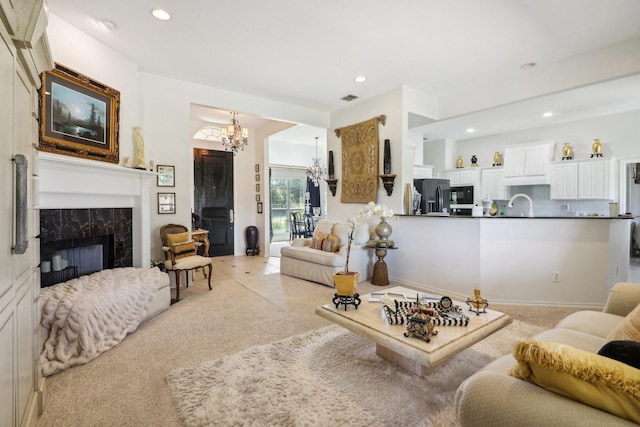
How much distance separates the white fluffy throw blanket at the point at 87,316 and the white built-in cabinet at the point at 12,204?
0.70 meters

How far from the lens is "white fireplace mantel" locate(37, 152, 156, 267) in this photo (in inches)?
112

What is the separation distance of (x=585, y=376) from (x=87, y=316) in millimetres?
3154

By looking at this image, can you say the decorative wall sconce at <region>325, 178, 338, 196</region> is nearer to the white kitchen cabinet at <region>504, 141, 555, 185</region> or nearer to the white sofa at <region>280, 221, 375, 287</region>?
the white sofa at <region>280, 221, 375, 287</region>

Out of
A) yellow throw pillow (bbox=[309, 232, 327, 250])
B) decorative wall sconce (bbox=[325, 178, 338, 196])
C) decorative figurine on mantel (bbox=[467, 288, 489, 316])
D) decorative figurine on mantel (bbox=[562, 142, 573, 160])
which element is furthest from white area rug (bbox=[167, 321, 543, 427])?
decorative figurine on mantel (bbox=[562, 142, 573, 160])

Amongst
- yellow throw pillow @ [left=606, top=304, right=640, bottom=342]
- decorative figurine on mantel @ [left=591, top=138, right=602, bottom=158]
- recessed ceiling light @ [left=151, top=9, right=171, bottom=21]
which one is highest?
recessed ceiling light @ [left=151, top=9, right=171, bottom=21]

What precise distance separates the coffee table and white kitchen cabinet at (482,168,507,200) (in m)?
5.81

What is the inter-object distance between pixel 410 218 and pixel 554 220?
5.78ft

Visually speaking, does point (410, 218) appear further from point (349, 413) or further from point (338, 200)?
point (349, 413)

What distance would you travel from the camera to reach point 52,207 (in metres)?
2.96

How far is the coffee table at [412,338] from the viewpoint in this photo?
5.47ft

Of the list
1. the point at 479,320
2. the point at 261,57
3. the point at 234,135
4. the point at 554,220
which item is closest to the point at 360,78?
the point at 261,57

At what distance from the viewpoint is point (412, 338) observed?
1794 millimetres

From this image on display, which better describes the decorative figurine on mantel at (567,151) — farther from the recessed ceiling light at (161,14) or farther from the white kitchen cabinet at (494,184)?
the recessed ceiling light at (161,14)

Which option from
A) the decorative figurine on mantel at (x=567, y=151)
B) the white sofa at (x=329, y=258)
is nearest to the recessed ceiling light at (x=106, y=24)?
the white sofa at (x=329, y=258)
